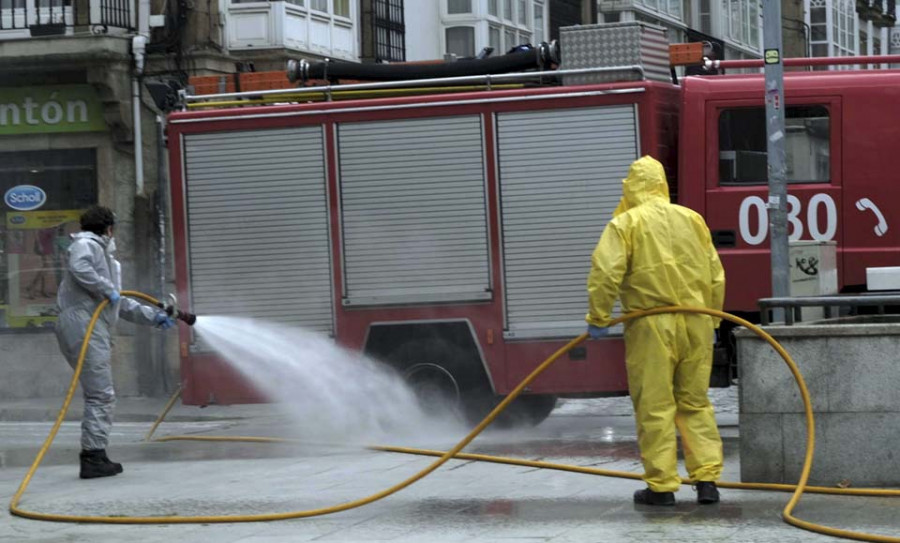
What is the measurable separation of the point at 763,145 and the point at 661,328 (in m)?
4.52

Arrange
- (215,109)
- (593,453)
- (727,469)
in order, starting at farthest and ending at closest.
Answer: (215,109) → (593,453) → (727,469)

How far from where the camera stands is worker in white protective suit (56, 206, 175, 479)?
10.1 meters

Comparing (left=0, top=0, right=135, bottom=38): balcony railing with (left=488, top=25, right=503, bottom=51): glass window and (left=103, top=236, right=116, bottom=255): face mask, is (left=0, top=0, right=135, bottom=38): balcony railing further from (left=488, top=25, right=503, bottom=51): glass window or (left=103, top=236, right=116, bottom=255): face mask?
(left=103, top=236, right=116, bottom=255): face mask

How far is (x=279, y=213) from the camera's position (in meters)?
12.7

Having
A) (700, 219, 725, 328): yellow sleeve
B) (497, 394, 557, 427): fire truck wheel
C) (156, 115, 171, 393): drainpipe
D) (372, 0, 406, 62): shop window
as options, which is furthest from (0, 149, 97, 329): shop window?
(700, 219, 725, 328): yellow sleeve

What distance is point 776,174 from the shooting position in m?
11.4

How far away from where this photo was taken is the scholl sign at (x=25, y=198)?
20.8 meters

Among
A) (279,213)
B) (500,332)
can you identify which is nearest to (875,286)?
(500,332)

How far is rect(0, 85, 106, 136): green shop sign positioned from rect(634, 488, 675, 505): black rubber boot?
14.1 meters

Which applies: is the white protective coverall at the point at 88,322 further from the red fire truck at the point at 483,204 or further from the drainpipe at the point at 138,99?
the drainpipe at the point at 138,99

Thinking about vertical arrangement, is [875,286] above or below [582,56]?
below

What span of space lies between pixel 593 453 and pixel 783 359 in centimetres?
254

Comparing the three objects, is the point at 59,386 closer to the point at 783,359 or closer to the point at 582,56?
the point at 582,56

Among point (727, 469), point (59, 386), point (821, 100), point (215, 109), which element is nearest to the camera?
point (727, 469)
